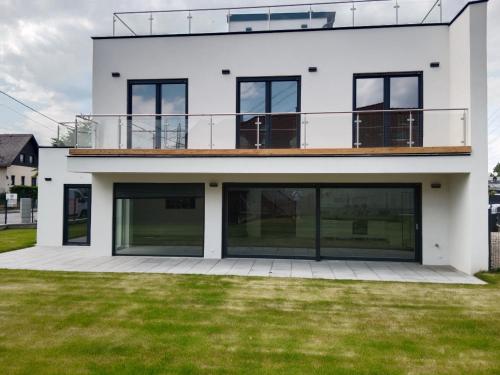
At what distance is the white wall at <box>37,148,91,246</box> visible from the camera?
12875 millimetres

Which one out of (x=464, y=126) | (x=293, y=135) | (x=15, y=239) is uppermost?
(x=464, y=126)

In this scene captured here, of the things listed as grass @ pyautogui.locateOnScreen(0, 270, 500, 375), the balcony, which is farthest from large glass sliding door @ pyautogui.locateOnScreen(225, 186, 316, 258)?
grass @ pyautogui.locateOnScreen(0, 270, 500, 375)

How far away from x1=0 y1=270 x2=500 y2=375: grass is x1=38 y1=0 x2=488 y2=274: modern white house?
2.71 m

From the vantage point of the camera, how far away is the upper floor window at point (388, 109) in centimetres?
924

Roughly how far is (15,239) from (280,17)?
44.0 ft

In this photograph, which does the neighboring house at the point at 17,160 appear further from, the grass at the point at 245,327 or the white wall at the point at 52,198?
the grass at the point at 245,327

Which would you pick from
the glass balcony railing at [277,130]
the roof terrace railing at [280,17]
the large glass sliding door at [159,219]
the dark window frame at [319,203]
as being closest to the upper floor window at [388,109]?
the glass balcony railing at [277,130]

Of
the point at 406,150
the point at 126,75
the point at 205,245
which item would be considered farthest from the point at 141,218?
the point at 406,150

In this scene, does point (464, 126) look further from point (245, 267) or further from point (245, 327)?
point (245, 327)

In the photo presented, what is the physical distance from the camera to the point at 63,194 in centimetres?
1291

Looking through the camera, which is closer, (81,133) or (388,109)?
(388,109)

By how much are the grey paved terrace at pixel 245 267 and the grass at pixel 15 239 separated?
1474 millimetres

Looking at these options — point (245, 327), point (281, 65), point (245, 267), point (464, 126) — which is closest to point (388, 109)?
point (464, 126)

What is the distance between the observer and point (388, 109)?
10039 mm
